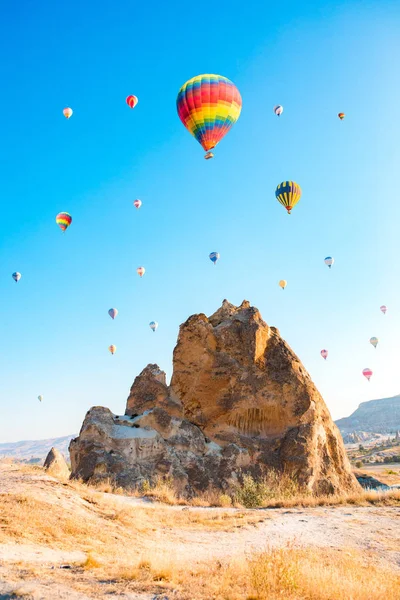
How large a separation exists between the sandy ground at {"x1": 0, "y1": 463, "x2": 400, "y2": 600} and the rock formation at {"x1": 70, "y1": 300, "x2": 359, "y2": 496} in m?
6.72

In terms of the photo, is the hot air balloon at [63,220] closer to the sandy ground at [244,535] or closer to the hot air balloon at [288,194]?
the hot air balloon at [288,194]

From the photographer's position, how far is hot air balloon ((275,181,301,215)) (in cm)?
3753

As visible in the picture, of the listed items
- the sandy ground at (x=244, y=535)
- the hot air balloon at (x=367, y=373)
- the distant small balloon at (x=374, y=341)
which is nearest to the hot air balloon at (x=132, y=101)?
the sandy ground at (x=244, y=535)

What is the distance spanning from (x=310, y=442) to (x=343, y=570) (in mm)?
16691

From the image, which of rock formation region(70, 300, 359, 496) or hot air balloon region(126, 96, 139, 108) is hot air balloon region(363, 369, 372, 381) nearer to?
rock formation region(70, 300, 359, 496)

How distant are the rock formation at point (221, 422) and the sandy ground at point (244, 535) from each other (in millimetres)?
6722

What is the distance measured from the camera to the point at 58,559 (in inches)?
367

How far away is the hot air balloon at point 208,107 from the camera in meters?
30.0

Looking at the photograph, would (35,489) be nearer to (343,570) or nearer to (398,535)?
(343,570)

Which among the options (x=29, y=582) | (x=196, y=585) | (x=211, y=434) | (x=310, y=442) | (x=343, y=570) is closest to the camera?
(x=29, y=582)

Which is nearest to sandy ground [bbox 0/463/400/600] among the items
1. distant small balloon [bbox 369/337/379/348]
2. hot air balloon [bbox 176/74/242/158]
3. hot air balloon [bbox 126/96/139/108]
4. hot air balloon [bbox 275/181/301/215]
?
hot air balloon [bbox 176/74/242/158]

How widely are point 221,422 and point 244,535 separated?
548 inches

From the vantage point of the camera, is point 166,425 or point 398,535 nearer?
point 398,535

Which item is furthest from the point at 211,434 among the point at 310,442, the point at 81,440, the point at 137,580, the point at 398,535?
the point at 137,580
